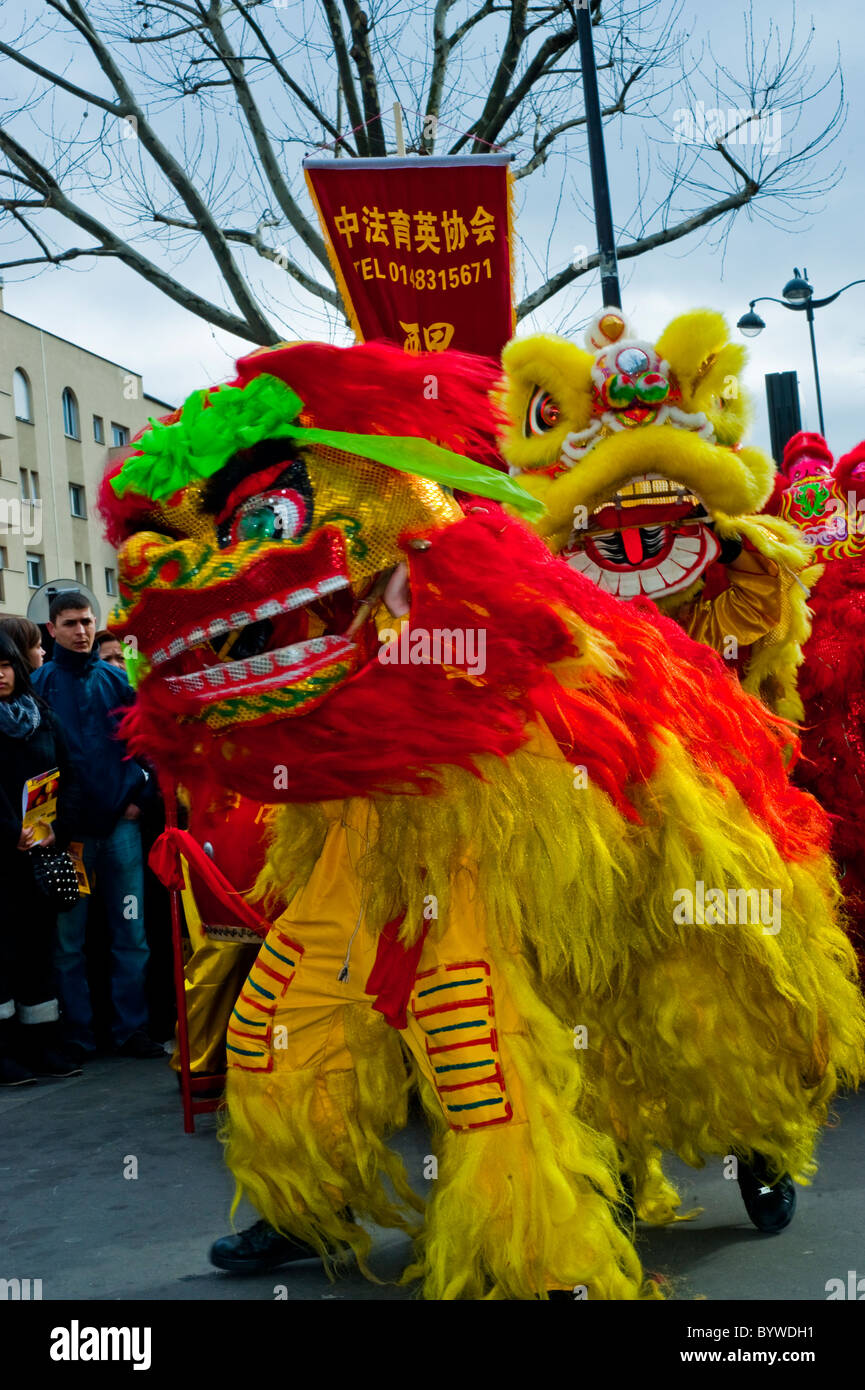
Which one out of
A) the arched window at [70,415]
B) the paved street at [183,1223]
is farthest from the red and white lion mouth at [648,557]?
the arched window at [70,415]

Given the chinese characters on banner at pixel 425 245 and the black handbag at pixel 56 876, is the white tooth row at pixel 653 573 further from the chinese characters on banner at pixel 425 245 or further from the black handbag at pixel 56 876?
the chinese characters on banner at pixel 425 245

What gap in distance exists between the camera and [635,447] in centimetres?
309

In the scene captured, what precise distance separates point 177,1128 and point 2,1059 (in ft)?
3.27

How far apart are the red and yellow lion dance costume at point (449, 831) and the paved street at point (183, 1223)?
320mm

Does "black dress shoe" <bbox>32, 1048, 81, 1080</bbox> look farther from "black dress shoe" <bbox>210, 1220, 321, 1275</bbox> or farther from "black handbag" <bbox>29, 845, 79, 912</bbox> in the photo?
"black dress shoe" <bbox>210, 1220, 321, 1275</bbox>

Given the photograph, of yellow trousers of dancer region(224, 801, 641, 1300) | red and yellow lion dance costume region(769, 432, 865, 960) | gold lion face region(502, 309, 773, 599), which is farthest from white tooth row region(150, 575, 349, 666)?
red and yellow lion dance costume region(769, 432, 865, 960)

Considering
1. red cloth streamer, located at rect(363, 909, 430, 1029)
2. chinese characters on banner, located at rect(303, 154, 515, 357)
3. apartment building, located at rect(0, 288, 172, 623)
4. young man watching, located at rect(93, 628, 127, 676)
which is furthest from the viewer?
apartment building, located at rect(0, 288, 172, 623)

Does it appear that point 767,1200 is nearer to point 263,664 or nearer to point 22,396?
point 263,664

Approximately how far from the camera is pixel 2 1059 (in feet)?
15.4

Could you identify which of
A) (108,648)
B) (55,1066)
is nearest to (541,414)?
(55,1066)

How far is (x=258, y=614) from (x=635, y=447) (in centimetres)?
138

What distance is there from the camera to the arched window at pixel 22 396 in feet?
82.0

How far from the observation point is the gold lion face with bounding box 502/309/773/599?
311 cm

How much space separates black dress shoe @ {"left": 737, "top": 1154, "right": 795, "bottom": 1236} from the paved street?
0.03m
